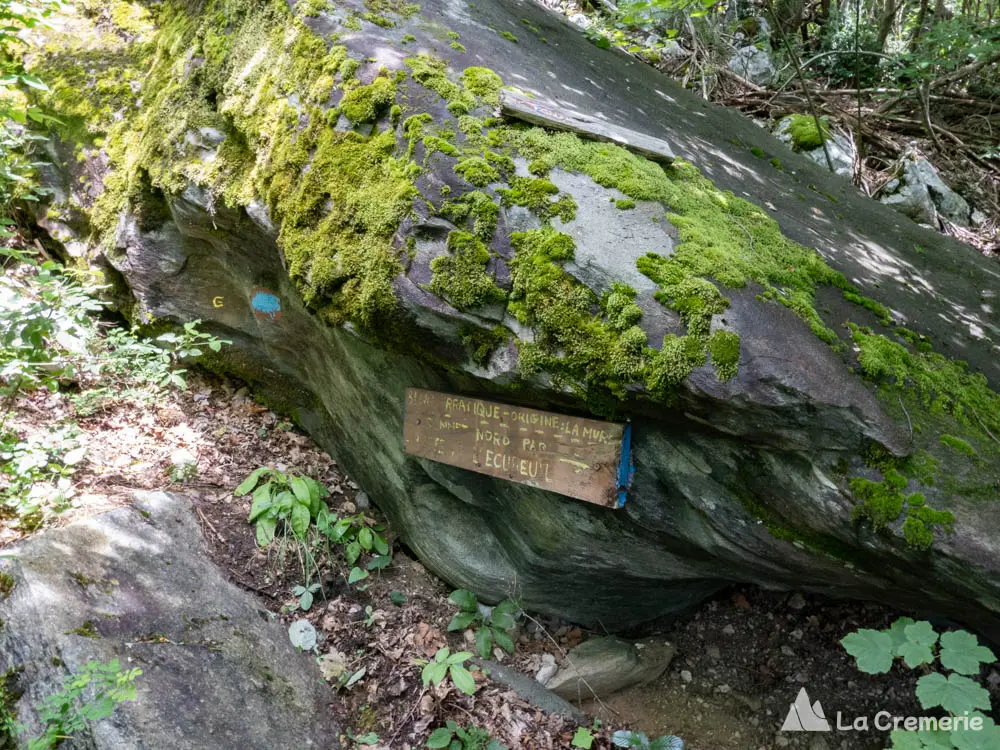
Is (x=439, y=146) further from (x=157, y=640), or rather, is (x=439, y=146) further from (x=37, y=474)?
(x=37, y=474)

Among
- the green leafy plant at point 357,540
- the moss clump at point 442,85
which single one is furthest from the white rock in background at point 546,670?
the moss clump at point 442,85

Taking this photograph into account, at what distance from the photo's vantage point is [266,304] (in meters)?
4.90

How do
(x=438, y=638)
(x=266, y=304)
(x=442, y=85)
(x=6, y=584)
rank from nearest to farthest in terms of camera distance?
(x=6, y=584)
(x=442, y=85)
(x=438, y=638)
(x=266, y=304)

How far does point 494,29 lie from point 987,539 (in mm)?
4545

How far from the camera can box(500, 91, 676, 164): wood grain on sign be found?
362 cm

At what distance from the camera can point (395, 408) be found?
415 cm

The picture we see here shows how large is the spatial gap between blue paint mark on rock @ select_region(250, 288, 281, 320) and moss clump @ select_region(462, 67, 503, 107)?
84.2 inches

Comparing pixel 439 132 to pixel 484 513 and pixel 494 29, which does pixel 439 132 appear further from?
pixel 484 513

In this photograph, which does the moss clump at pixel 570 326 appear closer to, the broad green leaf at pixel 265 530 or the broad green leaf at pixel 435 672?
the broad green leaf at pixel 435 672

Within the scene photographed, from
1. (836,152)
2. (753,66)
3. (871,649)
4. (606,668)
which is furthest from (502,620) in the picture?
(753,66)

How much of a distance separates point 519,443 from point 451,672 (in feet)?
4.35

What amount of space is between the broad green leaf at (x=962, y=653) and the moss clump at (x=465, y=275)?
2.34m

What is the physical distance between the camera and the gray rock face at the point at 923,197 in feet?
23.7

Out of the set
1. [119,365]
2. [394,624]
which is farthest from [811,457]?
[119,365]
